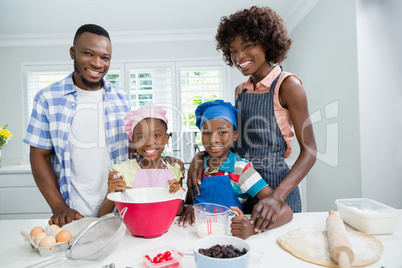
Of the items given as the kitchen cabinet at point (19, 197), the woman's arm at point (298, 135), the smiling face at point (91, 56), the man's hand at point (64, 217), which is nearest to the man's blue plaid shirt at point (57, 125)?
the smiling face at point (91, 56)

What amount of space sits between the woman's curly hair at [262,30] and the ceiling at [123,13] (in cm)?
162

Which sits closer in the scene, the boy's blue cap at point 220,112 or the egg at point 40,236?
the egg at point 40,236

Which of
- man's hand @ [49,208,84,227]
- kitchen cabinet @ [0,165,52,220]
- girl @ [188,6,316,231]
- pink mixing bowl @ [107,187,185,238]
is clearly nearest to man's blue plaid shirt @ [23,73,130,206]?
man's hand @ [49,208,84,227]

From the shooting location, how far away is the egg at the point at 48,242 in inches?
29.2

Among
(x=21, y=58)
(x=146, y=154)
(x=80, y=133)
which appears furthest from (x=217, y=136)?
(x=21, y=58)

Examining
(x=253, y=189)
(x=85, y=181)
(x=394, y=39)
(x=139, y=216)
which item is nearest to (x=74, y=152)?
(x=85, y=181)

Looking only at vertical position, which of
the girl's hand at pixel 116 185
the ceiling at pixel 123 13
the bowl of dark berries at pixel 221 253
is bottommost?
the bowl of dark berries at pixel 221 253

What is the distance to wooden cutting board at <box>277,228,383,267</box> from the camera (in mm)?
681

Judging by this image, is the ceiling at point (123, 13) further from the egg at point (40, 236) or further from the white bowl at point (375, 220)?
the egg at point (40, 236)

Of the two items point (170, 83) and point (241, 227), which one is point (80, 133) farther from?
point (170, 83)

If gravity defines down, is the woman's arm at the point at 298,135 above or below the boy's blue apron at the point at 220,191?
above

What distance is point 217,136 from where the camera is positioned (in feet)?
3.56

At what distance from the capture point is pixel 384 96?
1.75 metres

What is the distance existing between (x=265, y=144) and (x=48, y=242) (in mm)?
822
